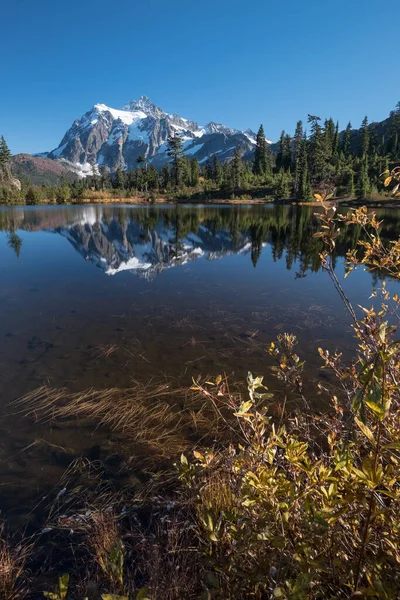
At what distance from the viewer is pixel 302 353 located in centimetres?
675

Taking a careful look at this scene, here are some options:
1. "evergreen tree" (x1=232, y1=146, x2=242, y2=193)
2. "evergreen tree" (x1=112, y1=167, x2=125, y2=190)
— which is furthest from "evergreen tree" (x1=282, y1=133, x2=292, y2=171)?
"evergreen tree" (x1=112, y1=167, x2=125, y2=190)

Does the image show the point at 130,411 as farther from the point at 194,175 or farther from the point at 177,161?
the point at 194,175

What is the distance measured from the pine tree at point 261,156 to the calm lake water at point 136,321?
97.4 metres

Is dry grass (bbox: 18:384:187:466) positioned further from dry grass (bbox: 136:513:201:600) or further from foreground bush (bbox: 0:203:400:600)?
dry grass (bbox: 136:513:201:600)

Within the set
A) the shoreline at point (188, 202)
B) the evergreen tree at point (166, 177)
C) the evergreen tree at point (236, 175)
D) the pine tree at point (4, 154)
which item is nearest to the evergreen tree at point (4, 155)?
the pine tree at point (4, 154)

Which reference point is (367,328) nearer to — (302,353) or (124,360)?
(302,353)

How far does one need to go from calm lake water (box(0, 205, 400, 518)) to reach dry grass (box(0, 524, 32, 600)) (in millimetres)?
500

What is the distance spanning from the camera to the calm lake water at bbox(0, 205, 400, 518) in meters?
4.67

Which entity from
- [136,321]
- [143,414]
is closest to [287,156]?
[136,321]

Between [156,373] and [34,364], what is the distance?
2483mm

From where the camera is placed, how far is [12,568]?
264 cm

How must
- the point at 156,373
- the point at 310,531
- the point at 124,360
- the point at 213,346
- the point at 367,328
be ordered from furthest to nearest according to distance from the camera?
the point at 213,346 → the point at 124,360 → the point at 156,373 → the point at 367,328 → the point at 310,531

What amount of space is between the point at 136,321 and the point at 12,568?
238 inches

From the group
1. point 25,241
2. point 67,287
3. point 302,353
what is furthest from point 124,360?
point 25,241
